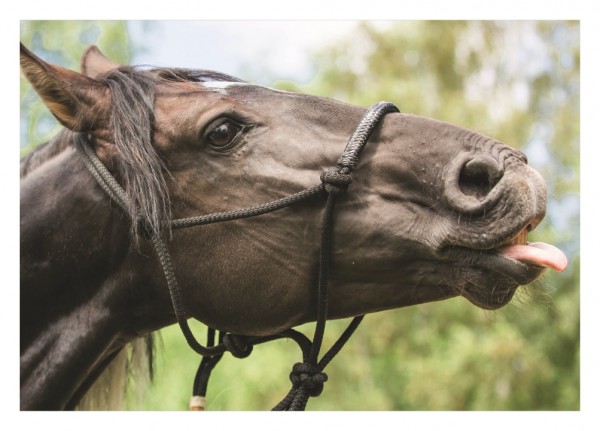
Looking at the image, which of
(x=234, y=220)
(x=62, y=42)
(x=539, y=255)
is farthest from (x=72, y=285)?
(x=62, y=42)

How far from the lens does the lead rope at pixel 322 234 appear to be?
2326mm

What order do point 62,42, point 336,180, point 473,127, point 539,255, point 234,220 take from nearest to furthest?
point 539,255, point 336,180, point 234,220, point 62,42, point 473,127

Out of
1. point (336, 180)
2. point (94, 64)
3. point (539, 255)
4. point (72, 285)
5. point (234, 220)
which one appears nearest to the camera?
point (539, 255)

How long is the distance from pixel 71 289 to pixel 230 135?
0.89 meters

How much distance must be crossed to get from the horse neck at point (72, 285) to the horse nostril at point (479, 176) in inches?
46.8

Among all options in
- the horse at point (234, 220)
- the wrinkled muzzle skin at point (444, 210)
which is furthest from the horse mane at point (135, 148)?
the wrinkled muzzle skin at point (444, 210)

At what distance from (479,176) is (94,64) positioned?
6.16 ft

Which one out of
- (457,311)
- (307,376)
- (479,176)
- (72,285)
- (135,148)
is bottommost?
(457,311)

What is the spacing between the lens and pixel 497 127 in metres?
13.5

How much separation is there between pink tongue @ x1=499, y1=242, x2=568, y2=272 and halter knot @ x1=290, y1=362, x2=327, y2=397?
2.83 ft

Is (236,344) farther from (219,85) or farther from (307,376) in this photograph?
(219,85)

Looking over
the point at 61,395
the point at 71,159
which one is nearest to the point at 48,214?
the point at 71,159

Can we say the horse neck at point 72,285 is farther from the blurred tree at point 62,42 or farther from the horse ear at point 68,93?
the blurred tree at point 62,42

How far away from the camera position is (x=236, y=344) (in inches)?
106
